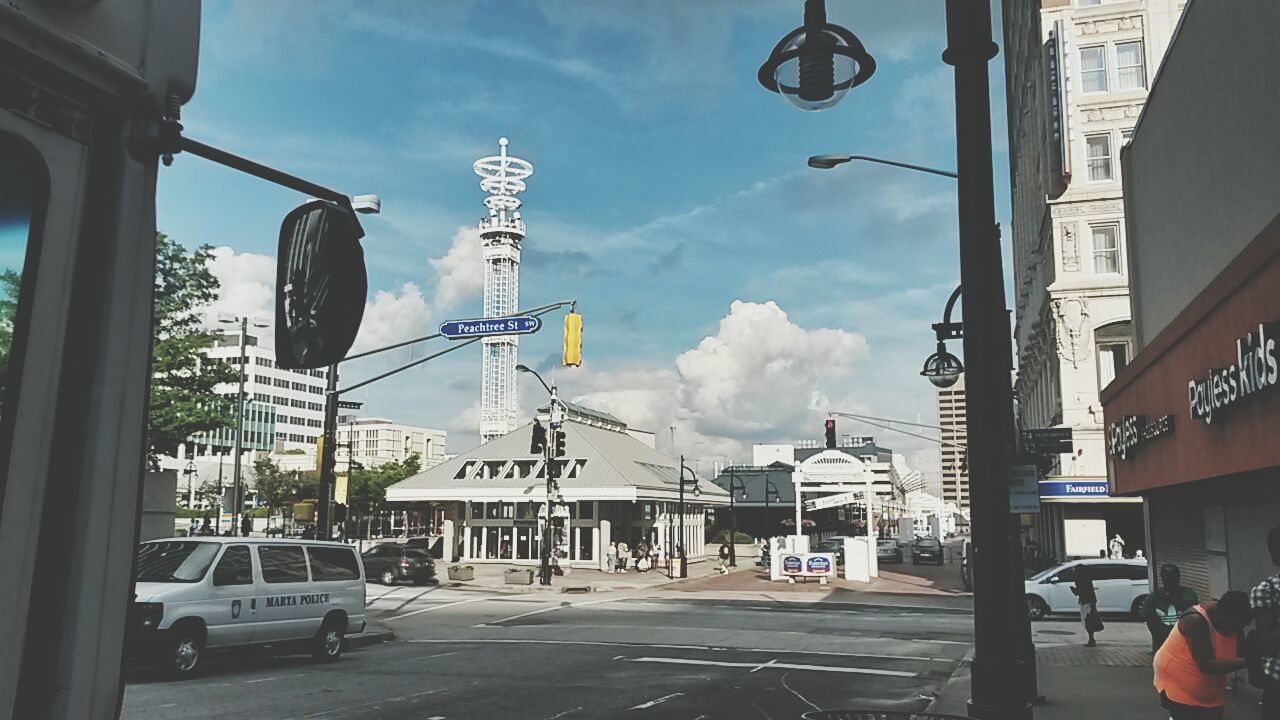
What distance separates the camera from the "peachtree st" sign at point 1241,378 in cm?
820

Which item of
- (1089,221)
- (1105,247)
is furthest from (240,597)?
(1105,247)

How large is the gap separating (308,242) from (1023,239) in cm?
5848

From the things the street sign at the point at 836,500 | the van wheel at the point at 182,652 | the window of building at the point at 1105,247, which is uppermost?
the window of building at the point at 1105,247

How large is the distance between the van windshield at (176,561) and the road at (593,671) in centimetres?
142

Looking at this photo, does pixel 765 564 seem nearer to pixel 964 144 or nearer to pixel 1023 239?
pixel 1023 239

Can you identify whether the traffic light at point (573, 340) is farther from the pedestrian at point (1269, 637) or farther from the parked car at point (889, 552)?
the parked car at point (889, 552)

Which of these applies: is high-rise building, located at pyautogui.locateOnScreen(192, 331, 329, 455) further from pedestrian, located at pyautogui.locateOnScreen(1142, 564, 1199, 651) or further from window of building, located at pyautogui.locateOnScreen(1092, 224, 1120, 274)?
pedestrian, located at pyautogui.locateOnScreen(1142, 564, 1199, 651)

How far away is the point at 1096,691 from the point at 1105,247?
2788 cm

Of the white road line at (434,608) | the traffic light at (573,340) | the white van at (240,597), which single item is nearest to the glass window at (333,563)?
the white van at (240,597)

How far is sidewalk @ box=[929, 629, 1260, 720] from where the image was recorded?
12117mm

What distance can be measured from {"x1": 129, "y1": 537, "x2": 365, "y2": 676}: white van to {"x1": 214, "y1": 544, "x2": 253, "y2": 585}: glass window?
0.05 ft

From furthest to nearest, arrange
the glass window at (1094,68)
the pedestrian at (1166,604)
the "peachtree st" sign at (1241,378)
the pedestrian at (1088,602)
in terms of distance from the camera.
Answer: the glass window at (1094,68) → the pedestrian at (1088,602) → the pedestrian at (1166,604) → the "peachtree st" sign at (1241,378)

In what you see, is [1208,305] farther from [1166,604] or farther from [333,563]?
[333,563]

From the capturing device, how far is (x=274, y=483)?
100938 millimetres
